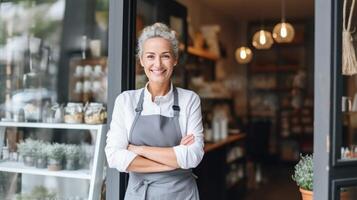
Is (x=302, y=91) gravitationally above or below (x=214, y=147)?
above

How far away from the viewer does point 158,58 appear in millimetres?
1914

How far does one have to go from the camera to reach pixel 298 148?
26.4 ft

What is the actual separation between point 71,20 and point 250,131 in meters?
5.55

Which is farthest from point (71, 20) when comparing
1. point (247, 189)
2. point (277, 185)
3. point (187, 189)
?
point (277, 185)

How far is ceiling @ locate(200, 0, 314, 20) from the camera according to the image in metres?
6.24

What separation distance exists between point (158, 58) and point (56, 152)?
1301 mm

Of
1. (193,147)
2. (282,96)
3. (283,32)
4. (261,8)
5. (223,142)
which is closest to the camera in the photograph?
(193,147)

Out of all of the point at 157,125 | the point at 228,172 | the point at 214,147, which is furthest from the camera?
the point at 228,172

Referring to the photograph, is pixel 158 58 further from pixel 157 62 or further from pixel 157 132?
pixel 157 132

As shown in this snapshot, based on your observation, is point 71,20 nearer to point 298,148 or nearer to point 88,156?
point 88,156

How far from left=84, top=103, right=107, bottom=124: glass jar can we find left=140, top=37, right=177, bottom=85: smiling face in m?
0.92

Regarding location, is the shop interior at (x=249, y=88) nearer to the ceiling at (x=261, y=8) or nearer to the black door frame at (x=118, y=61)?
the ceiling at (x=261, y=8)

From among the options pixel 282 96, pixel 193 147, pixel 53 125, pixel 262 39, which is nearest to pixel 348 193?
pixel 193 147

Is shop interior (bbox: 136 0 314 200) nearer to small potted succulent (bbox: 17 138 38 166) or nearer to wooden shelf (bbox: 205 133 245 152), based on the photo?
wooden shelf (bbox: 205 133 245 152)
